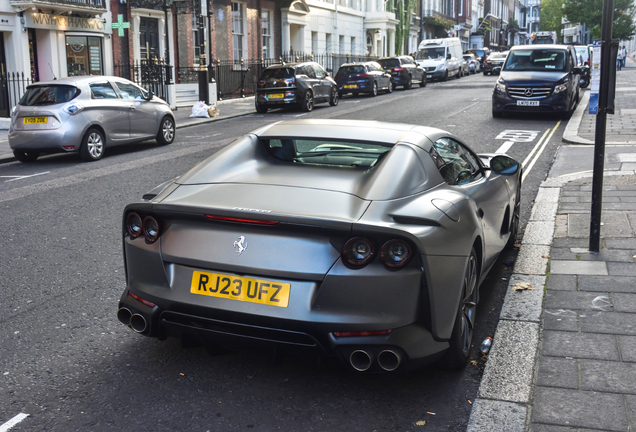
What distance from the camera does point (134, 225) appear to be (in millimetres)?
3609

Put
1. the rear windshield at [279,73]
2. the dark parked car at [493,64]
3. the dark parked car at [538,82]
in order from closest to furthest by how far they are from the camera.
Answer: the dark parked car at [538,82] < the rear windshield at [279,73] < the dark parked car at [493,64]

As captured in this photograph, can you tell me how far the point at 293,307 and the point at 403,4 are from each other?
179 ft

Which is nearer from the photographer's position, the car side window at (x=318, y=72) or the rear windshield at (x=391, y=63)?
the car side window at (x=318, y=72)

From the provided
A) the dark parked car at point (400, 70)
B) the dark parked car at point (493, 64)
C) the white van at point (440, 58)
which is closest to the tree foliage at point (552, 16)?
the dark parked car at point (493, 64)

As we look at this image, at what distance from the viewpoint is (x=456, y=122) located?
17.4 m

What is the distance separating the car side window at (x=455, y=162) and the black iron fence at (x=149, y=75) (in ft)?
68.4

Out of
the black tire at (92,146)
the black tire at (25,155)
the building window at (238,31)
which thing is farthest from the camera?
the building window at (238,31)

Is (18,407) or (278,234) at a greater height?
(278,234)

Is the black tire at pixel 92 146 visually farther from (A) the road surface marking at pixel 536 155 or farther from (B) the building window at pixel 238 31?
(B) the building window at pixel 238 31

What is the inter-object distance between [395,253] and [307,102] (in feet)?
68.3

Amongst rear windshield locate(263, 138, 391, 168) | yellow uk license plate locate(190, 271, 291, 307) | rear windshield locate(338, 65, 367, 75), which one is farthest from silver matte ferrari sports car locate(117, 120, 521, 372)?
rear windshield locate(338, 65, 367, 75)

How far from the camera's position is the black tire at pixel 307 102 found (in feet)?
76.8

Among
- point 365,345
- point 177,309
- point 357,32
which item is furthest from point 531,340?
point 357,32

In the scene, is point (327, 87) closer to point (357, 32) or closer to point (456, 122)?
point (456, 122)
